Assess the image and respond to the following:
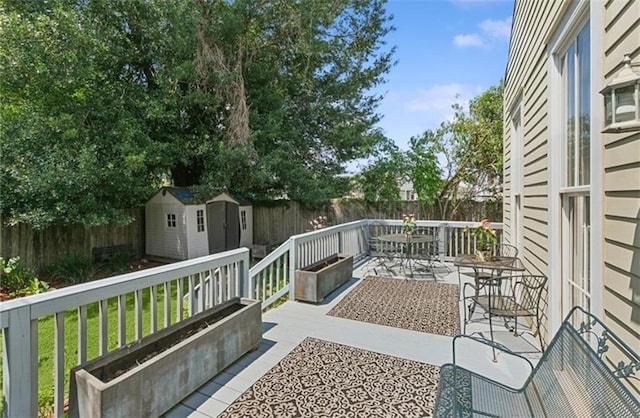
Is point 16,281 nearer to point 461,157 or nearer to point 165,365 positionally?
point 165,365

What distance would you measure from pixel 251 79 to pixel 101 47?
12.2 feet

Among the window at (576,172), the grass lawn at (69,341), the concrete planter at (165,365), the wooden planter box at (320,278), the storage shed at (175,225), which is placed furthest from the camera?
the storage shed at (175,225)

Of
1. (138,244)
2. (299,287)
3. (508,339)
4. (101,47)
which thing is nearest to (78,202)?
(138,244)

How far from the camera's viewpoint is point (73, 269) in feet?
24.3

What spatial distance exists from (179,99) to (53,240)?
173 inches

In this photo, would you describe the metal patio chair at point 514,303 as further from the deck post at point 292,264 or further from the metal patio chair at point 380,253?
the metal patio chair at point 380,253

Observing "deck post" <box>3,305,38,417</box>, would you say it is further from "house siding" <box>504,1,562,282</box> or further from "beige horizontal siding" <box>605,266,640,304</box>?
"house siding" <box>504,1,562,282</box>

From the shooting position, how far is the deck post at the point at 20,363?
172cm

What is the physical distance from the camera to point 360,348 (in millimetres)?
3434

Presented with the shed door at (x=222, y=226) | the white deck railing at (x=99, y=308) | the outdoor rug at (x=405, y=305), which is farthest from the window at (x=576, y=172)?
the shed door at (x=222, y=226)

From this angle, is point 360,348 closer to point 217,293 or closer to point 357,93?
point 217,293

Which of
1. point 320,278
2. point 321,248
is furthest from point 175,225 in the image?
point 320,278

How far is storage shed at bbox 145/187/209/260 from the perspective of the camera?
919cm

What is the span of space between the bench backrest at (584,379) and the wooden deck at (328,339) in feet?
3.48
